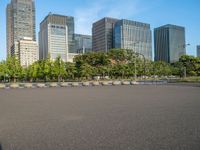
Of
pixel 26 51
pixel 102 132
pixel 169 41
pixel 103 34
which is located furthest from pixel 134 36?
pixel 102 132

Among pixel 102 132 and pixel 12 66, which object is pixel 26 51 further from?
pixel 102 132

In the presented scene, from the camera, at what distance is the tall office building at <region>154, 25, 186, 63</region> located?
370 feet

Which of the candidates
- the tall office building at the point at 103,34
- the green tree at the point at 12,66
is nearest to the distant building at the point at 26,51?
the tall office building at the point at 103,34

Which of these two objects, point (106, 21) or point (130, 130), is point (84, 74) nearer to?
point (130, 130)

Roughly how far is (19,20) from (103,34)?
78370 mm

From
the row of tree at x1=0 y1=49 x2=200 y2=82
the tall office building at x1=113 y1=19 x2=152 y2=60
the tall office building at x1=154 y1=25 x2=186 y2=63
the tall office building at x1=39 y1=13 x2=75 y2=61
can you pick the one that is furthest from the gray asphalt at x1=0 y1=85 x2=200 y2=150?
the tall office building at x1=39 y1=13 x2=75 y2=61

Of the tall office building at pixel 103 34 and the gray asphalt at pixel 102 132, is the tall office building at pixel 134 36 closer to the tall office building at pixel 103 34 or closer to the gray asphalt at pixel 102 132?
the tall office building at pixel 103 34

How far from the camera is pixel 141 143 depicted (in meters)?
5.11

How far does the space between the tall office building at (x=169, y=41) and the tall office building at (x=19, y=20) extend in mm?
108106

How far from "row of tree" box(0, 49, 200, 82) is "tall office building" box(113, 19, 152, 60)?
4678cm

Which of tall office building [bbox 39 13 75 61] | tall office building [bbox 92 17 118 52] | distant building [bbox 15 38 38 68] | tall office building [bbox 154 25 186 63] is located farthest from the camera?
tall office building [bbox 39 13 75 61]

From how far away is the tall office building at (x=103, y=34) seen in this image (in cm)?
14448

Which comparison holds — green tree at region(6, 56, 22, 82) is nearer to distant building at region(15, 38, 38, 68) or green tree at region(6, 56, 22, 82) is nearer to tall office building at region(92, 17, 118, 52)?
distant building at region(15, 38, 38, 68)

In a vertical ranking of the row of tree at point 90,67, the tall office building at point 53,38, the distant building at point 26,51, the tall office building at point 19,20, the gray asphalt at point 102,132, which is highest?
the tall office building at point 19,20
